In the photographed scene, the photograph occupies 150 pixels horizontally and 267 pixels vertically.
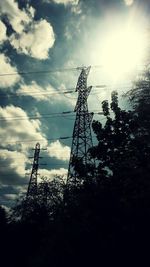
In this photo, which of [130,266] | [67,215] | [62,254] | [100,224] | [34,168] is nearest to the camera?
[130,266]

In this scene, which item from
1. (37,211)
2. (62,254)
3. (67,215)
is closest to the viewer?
(62,254)

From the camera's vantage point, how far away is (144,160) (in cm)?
2017

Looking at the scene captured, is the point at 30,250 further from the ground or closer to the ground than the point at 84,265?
further from the ground

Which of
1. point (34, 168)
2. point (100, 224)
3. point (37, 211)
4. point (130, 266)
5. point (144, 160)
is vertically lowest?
point (130, 266)

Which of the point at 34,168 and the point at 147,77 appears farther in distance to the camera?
the point at 34,168

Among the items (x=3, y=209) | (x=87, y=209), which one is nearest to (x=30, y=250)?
(x=3, y=209)

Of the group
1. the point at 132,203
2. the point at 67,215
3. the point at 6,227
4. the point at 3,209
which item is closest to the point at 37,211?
the point at 6,227

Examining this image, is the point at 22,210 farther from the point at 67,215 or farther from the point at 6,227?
the point at 67,215

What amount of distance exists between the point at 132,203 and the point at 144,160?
3297 millimetres

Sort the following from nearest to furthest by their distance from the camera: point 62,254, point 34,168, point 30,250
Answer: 1. point 62,254
2. point 30,250
3. point 34,168

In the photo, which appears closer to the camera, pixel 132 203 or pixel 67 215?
pixel 132 203

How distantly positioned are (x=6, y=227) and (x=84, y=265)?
1186 inches

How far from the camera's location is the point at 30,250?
135ft

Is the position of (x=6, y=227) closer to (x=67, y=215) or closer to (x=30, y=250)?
(x=30, y=250)
